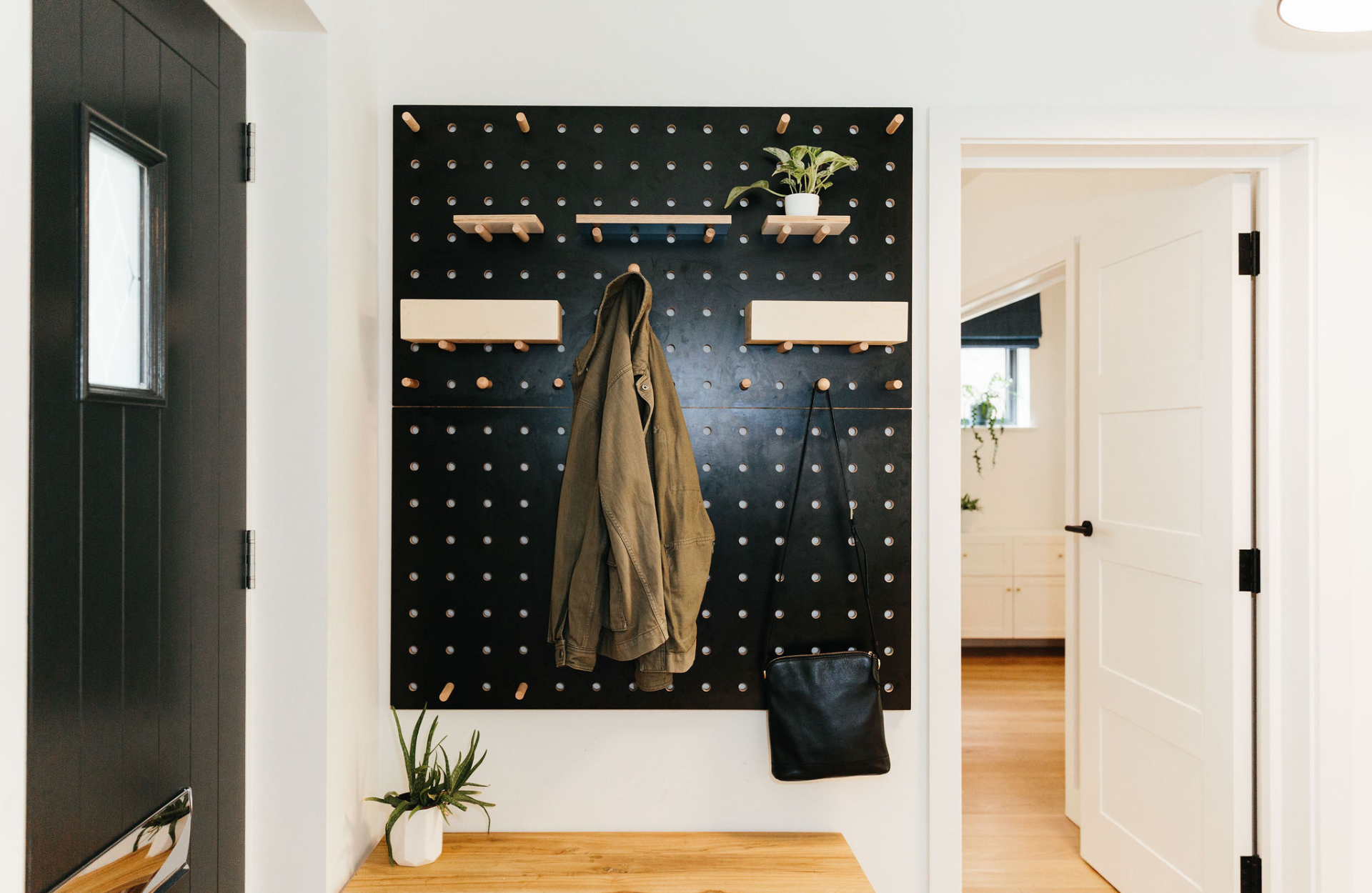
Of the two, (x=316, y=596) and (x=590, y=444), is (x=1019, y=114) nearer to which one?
(x=590, y=444)

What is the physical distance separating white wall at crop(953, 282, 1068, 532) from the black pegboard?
13.1 ft

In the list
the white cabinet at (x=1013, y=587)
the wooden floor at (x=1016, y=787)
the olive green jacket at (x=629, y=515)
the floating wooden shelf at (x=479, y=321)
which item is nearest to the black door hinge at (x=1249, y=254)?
the olive green jacket at (x=629, y=515)

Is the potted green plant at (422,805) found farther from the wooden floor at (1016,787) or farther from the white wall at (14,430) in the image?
the wooden floor at (1016,787)

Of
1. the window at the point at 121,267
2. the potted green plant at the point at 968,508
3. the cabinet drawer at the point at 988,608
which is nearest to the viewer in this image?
the window at the point at 121,267

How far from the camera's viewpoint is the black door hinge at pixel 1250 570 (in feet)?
5.81

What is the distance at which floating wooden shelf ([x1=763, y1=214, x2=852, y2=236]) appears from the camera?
148cm

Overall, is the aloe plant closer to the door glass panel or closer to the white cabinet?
the door glass panel

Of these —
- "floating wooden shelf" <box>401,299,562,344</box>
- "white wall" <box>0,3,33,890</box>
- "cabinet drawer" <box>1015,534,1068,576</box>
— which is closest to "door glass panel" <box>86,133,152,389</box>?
"white wall" <box>0,3,33,890</box>

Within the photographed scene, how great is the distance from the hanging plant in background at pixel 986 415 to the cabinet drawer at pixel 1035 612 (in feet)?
2.84

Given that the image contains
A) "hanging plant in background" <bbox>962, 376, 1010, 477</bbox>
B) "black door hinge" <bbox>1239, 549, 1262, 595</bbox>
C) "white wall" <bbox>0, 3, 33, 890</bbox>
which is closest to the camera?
"white wall" <bbox>0, 3, 33, 890</bbox>

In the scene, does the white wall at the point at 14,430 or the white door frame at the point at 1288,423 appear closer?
the white wall at the point at 14,430

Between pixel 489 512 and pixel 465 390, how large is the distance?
0.27m

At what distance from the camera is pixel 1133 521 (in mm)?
2236

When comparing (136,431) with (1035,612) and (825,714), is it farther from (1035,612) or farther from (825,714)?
(1035,612)
